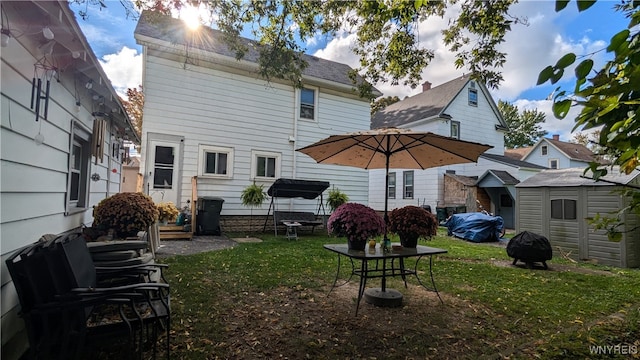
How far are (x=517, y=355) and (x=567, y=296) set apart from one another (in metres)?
2.58

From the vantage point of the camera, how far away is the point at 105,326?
2.20 m

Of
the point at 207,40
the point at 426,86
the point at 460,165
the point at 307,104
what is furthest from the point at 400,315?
the point at 426,86

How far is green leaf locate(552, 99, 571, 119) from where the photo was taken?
4.28ft

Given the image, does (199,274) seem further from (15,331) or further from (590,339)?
(590,339)

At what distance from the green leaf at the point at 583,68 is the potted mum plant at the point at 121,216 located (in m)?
4.70

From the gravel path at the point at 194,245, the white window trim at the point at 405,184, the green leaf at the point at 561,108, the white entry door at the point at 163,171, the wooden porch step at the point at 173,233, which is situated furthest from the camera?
the white window trim at the point at 405,184

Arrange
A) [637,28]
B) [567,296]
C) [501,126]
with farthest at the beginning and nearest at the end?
[501,126] < [567,296] < [637,28]

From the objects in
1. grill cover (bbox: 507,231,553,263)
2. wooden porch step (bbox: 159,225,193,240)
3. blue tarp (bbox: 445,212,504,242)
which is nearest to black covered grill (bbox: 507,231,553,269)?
grill cover (bbox: 507,231,553,263)

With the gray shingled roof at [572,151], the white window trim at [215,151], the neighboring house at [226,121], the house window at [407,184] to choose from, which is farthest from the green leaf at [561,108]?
the gray shingled roof at [572,151]

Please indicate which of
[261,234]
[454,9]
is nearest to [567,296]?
[454,9]

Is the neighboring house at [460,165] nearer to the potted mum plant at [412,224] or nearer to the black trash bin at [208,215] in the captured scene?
the black trash bin at [208,215]

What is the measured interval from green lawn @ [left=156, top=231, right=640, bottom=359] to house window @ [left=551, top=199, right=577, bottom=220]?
6.91 feet

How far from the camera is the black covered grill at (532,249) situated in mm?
6258

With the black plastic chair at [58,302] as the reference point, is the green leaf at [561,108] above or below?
above
